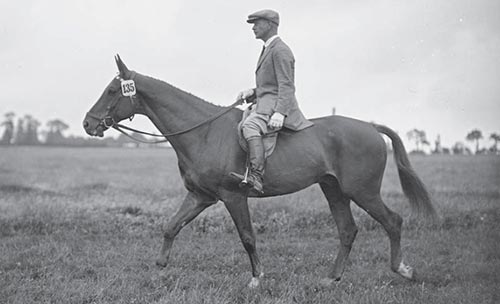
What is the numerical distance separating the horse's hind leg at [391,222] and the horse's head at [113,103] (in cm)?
344

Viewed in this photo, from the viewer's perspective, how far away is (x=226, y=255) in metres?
7.33

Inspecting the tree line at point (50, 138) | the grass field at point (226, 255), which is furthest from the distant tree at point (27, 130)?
the grass field at point (226, 255)

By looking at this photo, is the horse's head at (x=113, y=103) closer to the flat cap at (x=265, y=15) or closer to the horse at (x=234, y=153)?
the horse at (x=234, y=153)

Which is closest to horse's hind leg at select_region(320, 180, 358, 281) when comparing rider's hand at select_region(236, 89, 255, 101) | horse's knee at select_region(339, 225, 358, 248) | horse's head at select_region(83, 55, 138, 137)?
horse's knee at select_region(339, 225, 358, 248)

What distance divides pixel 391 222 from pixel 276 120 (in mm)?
2287

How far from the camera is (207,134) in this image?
19.6 feet

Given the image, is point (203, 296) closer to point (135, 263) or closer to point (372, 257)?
point (135, 263)

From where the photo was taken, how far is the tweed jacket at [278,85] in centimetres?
578

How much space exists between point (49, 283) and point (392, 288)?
440cm

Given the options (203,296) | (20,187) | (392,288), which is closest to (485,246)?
(392,288)

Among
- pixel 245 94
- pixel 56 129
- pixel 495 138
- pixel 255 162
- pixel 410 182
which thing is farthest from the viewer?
pixel 56 129

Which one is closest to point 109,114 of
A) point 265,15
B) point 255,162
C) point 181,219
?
point 181,219

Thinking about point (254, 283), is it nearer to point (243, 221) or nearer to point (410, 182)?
point (243, 221)

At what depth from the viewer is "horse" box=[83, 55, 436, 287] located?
582cm
